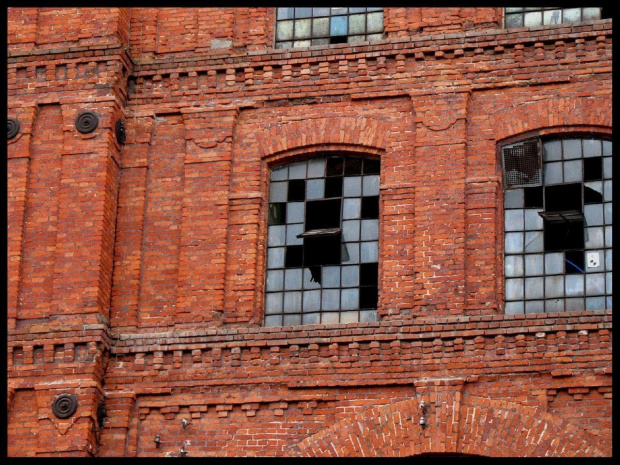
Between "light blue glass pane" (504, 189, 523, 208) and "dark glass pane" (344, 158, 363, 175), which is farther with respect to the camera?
"dark glass pane" (344, 158, 363, 175)

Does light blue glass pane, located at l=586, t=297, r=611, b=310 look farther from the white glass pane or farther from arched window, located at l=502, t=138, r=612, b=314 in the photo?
the white glass pane

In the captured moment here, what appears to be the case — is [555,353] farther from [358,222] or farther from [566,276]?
[358,222]

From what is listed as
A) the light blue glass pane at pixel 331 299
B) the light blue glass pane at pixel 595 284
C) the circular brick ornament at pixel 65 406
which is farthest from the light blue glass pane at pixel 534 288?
the circular brick ornament at pixel 65 406

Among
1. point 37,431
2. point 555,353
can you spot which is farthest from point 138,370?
point 555,353

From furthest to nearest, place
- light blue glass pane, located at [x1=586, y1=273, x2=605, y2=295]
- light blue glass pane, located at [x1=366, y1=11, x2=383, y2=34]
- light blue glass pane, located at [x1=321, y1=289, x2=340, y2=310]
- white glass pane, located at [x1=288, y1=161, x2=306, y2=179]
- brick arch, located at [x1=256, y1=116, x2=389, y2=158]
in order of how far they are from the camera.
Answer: light blue glass pane, located at [x1=366, y1=11, x2=383, y2=34]
white glass pane, located at [x1=288, y1=161, x2=306, y2=179]
brick arch, located at [x1=256, y1=116, x2=389, y2=158]
light blue glass pane, located at [x1=321, y1=289, x2=340, y2=310]
light blue glass pane, located at [x1=586, y1=273, x2=605, y2=295]

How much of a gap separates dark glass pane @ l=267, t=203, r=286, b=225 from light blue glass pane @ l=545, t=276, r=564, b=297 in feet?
12.2

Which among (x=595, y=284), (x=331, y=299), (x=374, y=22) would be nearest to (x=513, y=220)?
(x=595, y=284)

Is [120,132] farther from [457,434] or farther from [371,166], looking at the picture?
[457,434]

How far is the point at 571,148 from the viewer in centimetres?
2719

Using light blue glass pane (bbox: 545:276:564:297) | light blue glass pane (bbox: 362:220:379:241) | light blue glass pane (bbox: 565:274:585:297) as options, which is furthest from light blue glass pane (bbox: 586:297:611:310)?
light blue glass pane (bbox: 362:220:379:241)

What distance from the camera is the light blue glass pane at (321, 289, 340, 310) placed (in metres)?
26.9

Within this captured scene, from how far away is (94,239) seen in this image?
2725 centimetres

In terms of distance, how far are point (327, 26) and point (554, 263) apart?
4989mm
